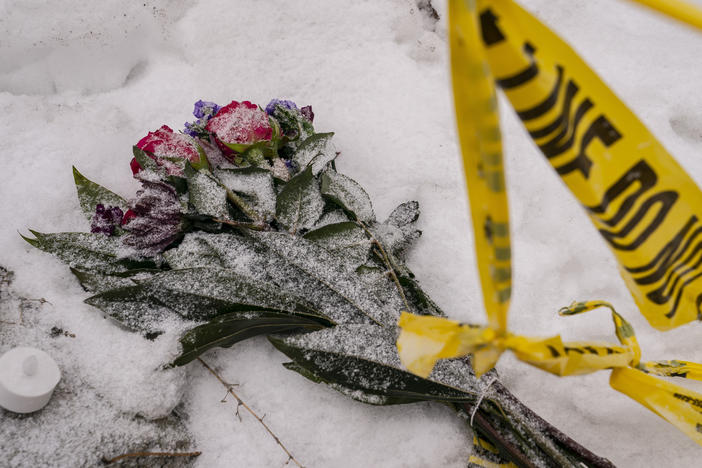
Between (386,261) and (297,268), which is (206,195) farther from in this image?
(386,261)

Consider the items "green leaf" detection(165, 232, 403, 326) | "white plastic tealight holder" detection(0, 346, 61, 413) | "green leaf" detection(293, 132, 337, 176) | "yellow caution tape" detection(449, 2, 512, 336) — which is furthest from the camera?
"green leaf" detection(293, 132, 337, 176)

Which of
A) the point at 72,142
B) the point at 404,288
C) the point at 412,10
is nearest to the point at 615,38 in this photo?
the point at 412,10

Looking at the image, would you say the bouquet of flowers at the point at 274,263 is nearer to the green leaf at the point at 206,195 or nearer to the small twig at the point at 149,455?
the green leaf at the point at 206,195

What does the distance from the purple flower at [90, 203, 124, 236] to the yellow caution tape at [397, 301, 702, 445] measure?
529mm

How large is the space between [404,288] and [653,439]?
1.38 feet

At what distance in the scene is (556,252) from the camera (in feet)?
2.97

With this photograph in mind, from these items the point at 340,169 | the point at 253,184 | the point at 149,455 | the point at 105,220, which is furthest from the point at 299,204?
the point at 149,455

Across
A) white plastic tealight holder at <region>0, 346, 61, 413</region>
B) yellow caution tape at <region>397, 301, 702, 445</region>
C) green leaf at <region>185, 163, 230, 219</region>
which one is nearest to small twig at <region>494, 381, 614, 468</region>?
yellow caution tape at <region>397, 301, 702, 445</region>

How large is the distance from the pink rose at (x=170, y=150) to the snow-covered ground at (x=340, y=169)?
0.41ft

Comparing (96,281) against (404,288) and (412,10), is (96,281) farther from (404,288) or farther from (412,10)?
(412,10)

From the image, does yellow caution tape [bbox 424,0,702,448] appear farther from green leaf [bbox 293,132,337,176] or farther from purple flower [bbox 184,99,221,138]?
purple flower [bbox 184,99,221,138]

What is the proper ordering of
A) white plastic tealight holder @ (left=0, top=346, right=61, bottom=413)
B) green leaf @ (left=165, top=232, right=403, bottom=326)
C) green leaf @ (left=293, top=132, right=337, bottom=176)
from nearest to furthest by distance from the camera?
white plastic tealight holder @ (left=0, top=346, right=61, bottom=413), green leaf @ (left=165, top=232, right=403, bottom=326), green leaf @ (left=293, top=132, right=337, bottom=176)

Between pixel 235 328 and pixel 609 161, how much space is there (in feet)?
1.67

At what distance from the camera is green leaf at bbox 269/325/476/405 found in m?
0.70
